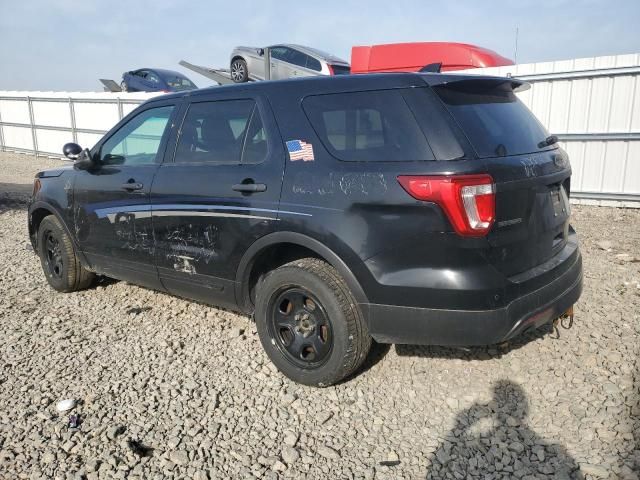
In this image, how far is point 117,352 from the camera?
381 cm

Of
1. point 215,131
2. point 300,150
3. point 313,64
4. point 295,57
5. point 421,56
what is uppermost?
point 295,57

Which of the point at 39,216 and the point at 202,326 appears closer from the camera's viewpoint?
the point at 202,326

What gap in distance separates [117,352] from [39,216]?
2.17m

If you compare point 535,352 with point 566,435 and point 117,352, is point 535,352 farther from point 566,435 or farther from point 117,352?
point 117,352

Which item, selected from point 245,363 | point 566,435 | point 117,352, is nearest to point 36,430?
point 117,352

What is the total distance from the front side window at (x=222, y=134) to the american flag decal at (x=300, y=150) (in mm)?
231

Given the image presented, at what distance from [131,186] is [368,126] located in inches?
82.1

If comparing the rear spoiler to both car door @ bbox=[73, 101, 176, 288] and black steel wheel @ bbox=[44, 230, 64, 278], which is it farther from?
black steel wheel @ bbox=[44, 230, 64, 278]

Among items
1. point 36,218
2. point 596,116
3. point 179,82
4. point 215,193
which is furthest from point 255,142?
point 179,82

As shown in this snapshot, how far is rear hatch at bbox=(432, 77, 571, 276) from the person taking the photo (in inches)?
104

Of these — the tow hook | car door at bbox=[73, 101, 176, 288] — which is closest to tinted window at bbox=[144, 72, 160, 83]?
car door at bbox=[73, 101, 176, 288]

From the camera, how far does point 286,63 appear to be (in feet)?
46.3

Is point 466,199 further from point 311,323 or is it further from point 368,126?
point 311,323

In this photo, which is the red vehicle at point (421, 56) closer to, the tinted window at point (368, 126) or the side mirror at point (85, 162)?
the side mirror at point (85, 162)
